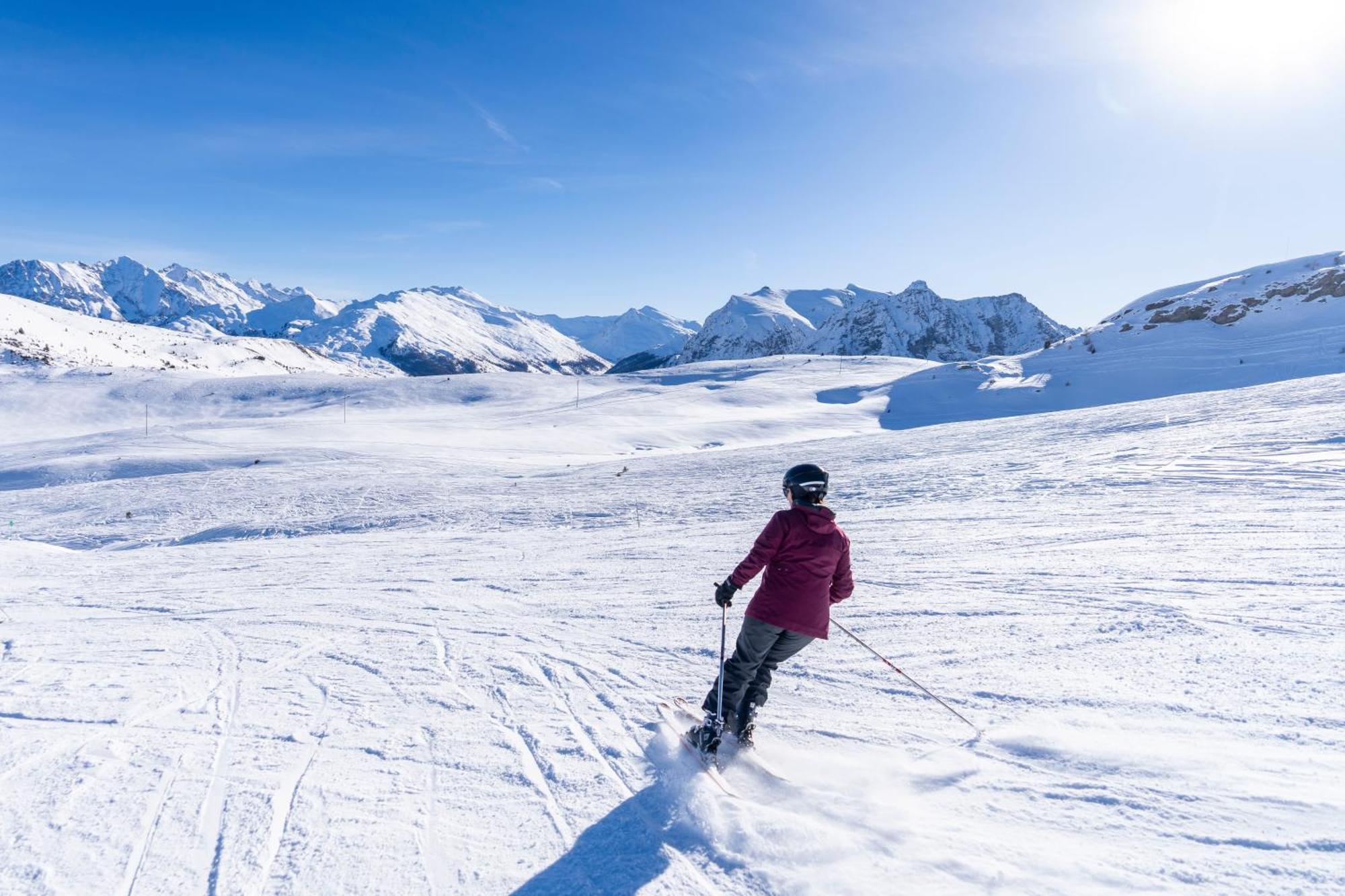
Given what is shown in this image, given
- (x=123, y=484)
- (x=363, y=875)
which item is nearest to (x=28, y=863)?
(x=363, y=875)

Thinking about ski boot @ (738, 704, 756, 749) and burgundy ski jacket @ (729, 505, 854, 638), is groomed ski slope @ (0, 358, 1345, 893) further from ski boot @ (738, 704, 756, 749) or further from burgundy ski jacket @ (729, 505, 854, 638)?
burgundy ski jacket @ (729, 505, 854, 638)

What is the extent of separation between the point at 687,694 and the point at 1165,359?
38208 mm

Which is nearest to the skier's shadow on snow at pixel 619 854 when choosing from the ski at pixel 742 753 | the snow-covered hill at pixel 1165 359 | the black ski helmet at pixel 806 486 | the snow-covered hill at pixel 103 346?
the ski at pixel 742 753

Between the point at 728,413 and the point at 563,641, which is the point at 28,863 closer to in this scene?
the point at 563,641

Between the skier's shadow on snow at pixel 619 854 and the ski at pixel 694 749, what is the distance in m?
0.35

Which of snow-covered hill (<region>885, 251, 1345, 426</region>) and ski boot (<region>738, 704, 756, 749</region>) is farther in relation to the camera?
snow-covered hill (<region>885, 251, 1345, 426</region>)

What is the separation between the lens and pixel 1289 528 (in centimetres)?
780

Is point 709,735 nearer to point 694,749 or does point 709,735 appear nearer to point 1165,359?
point 694,749

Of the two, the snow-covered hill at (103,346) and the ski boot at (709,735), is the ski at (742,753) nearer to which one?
the ski boot at (709,735)

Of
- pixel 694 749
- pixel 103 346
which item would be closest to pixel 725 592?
pixel 694 749

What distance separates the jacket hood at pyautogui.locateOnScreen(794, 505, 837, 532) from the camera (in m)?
4.16

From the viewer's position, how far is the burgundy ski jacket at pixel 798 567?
416cm

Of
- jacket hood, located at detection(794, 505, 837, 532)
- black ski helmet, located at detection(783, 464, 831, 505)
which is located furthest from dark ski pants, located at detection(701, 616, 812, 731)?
black ski helmet, located at detection(783, 464, 831, 505)

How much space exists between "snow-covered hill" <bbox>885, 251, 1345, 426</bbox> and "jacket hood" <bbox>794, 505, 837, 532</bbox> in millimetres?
28483
